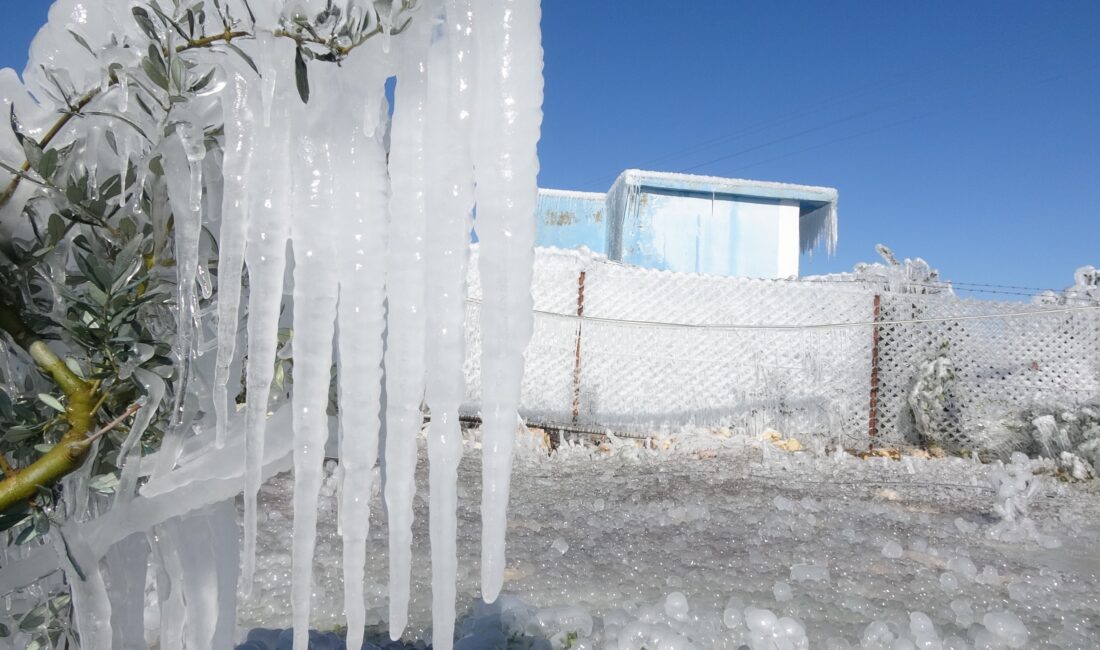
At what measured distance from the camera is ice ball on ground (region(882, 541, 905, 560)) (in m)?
3.79

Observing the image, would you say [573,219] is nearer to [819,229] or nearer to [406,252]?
[819,229]

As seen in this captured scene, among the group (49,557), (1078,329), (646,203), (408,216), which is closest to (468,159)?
(408,216)

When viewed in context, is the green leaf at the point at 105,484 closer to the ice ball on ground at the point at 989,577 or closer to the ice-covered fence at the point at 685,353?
the ice ball on ground at the point at 989,577

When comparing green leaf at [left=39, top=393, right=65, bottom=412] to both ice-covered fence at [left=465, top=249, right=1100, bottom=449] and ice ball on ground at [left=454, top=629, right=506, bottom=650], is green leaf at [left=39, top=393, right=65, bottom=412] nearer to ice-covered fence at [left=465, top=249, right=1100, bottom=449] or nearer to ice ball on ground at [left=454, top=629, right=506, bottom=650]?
ice ball on ground at [left=454, top=629, right=506, bottom=650]

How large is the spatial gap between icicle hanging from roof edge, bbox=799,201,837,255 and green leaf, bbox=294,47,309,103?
14194 millimetres

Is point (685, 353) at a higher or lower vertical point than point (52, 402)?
higher

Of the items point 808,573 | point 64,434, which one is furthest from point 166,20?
point 808,573

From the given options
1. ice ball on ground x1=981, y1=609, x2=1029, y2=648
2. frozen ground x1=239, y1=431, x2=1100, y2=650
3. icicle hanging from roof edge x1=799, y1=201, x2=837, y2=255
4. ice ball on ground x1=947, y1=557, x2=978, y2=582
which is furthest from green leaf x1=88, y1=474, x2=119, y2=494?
icicle hanging from roof edge x1=799, y1=201, x2=837, y2=255

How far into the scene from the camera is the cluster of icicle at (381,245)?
103 centimetres

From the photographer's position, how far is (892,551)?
3840mm

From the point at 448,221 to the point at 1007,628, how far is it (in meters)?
2.99

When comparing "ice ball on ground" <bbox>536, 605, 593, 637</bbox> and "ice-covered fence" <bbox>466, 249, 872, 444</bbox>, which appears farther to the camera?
"ice-covered fence" <bbox>466, 249, 872, 444</bbox>

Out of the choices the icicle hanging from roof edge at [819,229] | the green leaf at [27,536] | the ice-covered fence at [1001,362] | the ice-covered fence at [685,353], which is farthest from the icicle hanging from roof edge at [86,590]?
the icicle hanging from roof edge at [819,229]

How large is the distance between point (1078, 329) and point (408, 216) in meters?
9.22
